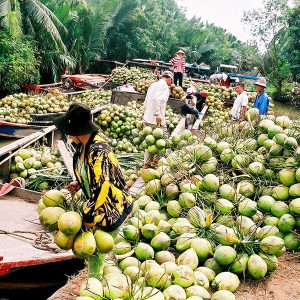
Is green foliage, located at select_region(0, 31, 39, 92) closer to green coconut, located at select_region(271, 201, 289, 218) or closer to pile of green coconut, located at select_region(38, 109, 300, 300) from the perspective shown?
pile of green coconut, located at select_region(38, 109, 300, 300)

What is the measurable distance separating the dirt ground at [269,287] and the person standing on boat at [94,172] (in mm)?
598

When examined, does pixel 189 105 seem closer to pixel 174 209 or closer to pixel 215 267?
pixel 174 209

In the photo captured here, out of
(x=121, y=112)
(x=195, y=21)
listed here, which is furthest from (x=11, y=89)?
(x=195, y=21)

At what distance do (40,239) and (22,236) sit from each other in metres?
0.29

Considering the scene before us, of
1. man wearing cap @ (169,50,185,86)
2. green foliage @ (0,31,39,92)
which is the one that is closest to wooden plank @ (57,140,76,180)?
man wearing cap @ (169,50,185,86)

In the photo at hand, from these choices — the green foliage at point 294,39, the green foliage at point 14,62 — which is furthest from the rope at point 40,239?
the green foliage at point 294,39

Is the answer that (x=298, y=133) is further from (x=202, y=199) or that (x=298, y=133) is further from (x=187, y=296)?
(x=187, y=296)

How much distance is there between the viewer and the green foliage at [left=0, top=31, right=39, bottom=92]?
52.9 feet

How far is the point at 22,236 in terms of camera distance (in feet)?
12.8

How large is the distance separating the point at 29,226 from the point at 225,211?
202 cm

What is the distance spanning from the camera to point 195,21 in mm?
43219

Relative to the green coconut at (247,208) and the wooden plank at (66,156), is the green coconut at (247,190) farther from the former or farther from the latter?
the wooden plank at (66,156)

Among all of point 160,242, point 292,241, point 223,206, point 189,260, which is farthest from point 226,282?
point 292,241

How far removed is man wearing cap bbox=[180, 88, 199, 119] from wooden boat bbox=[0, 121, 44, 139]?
3711 millimetres
